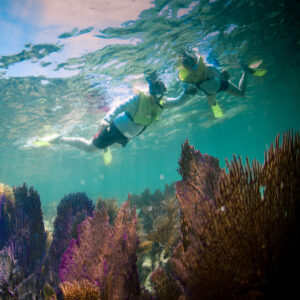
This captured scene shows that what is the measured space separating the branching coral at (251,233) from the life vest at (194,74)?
578cm

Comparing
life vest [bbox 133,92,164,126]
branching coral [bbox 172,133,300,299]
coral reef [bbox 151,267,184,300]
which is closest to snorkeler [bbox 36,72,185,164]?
life vest [bbox 133,92,164,126]

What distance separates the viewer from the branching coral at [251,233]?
4.30ft

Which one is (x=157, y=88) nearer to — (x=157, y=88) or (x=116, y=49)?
(x=157, y=88)

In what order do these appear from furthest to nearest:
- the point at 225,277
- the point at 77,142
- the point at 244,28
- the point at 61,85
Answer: the point at 61,85, the point at 244,28, the point at 77,142, the point at 225,277

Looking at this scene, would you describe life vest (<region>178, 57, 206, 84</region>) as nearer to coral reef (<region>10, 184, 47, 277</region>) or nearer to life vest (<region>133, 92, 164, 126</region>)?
life vest (<region>133, 92, 164, 126</region>)

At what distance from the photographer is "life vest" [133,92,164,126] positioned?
5.78 m

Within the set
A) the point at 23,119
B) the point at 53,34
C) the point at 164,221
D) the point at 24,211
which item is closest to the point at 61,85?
the point at 53,34

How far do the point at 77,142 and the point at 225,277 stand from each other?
6.84 metres

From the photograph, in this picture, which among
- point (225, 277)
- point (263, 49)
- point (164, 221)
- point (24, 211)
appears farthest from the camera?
point (263, 49)

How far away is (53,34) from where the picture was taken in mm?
8867

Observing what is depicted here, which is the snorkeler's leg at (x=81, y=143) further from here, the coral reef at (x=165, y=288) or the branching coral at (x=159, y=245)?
the coral reef at (x=165, y=288)

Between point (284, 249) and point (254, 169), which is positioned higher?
point (254, 169)

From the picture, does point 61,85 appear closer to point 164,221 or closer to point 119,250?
point 164,221

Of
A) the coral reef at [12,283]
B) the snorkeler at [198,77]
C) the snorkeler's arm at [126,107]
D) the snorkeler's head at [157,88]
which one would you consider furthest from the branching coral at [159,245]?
the snorkeler at [198,77]
